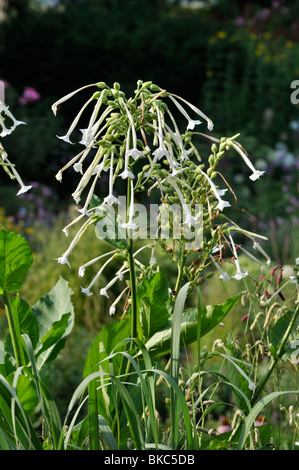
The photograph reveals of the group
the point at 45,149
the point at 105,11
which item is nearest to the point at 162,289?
the point at 45,149

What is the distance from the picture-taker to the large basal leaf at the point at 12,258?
1.34m

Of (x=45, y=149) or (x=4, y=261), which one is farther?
(x=45, y=149)

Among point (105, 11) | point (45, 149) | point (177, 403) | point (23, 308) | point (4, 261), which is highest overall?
point (105, 11)

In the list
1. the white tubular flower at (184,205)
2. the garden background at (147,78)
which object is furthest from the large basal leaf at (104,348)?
the garden background at (147,78)

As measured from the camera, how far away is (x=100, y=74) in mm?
7926

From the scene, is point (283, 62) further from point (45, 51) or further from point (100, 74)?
point (45, 51)

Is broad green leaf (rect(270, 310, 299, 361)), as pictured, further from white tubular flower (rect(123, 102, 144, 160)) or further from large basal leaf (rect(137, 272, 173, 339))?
white tubular flower (rect(123, 102, 144, 160))

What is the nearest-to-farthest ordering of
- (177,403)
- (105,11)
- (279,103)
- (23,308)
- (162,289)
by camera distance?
(177,403), (162,289), (23,308), (279,103), (105,11)

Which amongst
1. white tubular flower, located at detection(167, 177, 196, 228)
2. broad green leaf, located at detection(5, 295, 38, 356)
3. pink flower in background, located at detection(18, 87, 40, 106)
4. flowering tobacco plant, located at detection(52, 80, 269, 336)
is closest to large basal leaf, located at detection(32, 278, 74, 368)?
broad green leaf, located at detection(5, 295, 38, 356)

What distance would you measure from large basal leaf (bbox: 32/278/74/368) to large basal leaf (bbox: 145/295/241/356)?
0.23m

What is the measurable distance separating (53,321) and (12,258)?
0.26 metres

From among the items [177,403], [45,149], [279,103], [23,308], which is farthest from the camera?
[279,103]

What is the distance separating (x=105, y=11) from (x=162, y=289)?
866 centimetres

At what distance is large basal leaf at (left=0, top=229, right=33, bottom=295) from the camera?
1343 millimetres
